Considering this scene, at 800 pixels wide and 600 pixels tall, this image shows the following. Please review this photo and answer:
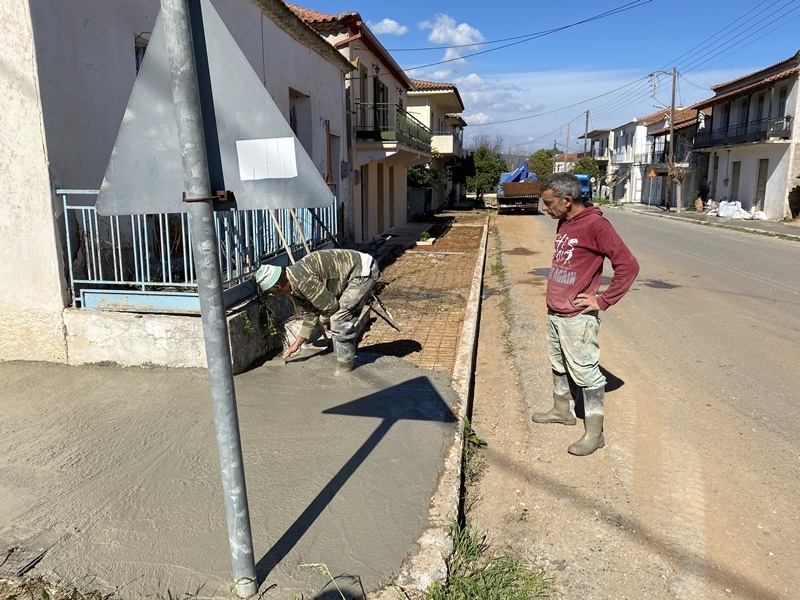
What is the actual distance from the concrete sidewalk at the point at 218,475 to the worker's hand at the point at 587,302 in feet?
4.03

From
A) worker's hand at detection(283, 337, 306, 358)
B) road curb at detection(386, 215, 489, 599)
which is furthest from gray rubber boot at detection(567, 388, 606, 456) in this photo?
worker's hand at detection(283, 337, 306, 358)

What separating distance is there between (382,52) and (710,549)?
16.7 m

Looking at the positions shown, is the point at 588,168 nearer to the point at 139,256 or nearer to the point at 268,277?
the point at 139,256

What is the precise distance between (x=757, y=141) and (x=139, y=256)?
3050cm

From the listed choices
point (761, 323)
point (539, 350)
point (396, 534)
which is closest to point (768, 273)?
point (761, 323)

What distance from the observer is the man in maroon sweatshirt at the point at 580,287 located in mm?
3857

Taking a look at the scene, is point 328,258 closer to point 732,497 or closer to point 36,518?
point 36,518

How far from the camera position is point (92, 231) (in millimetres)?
5152

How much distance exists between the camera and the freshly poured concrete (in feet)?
8.77

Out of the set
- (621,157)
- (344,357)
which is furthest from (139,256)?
(621,157)

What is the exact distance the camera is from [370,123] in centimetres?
1720

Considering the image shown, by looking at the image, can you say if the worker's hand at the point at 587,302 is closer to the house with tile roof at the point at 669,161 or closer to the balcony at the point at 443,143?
the balcony at the point at 443,143

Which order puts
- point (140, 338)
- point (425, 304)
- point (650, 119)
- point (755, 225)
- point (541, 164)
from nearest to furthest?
point (140, 338), point (425, 304), point (755, 225), point (650, 119), point (541, 164)

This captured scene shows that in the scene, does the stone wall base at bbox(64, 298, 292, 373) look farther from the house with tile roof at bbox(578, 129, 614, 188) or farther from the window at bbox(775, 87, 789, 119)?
the house with tile roof at bbox(578, 129, 614, 188)
